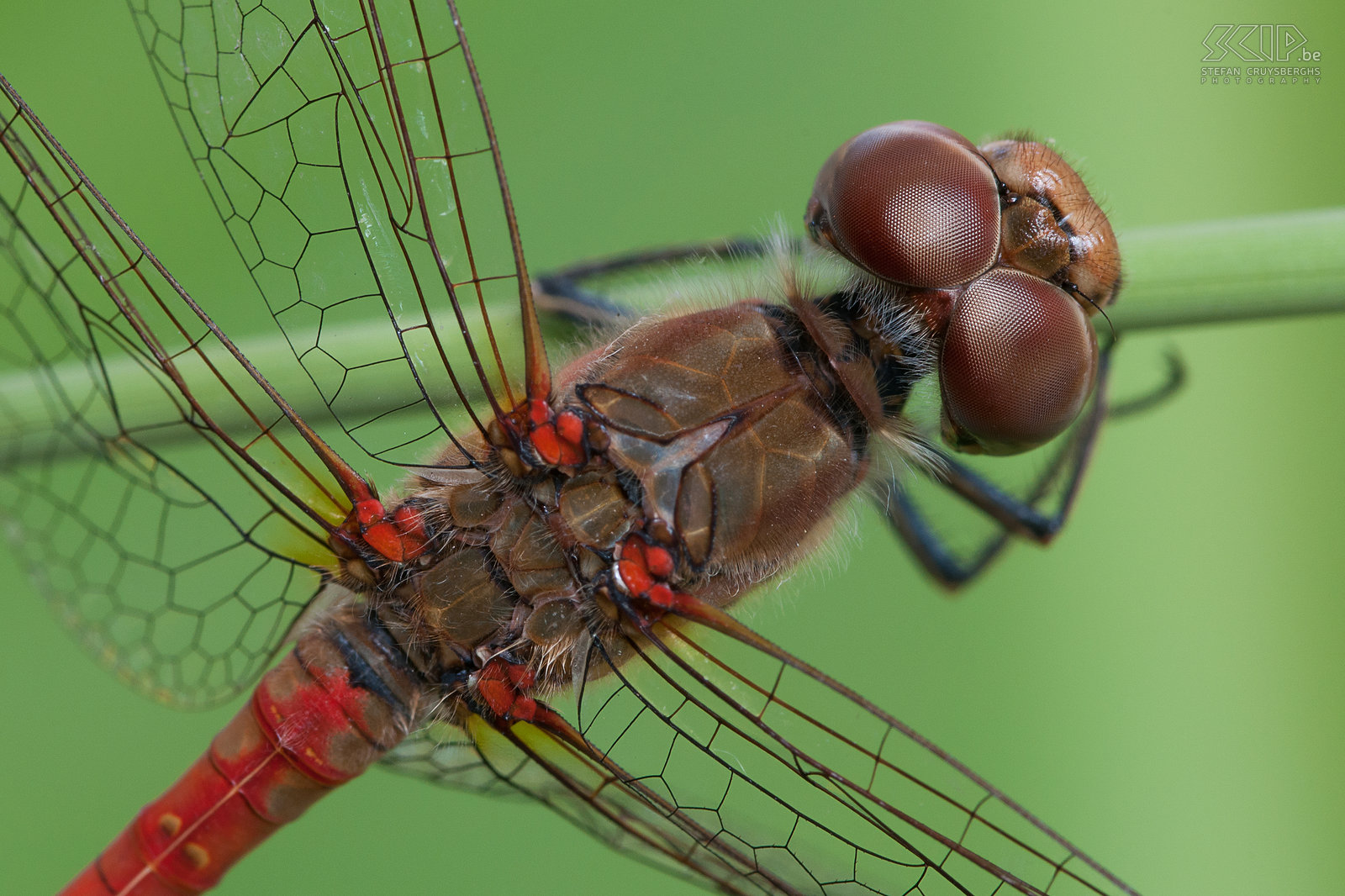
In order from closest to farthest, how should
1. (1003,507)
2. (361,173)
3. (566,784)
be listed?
(361,173) < (566,784) < (1003,507)

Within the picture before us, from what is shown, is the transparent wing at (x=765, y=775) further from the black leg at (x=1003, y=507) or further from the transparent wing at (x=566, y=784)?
the black leg at (x=1003, y=507)

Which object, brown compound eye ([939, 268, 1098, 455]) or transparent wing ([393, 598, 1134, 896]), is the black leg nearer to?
brown compound eye ([939, 268, 1098, 455])

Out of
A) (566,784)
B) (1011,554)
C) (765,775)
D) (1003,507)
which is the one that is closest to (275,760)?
(566,784)

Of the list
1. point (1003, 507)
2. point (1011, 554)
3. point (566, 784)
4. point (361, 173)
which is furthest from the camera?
point (1011, 554)

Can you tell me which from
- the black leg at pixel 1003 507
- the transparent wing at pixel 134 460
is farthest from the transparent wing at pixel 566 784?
the black leg at pixel 1003 507

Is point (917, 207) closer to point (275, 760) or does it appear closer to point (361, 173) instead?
point (361, 173)

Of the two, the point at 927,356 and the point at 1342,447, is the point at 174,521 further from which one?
the point at 1342,447

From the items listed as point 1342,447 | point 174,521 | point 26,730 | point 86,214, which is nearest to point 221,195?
point 86,214
